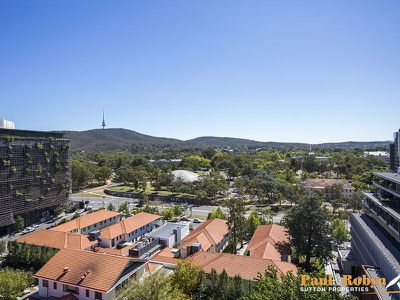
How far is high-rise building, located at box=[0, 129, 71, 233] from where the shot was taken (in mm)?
54438

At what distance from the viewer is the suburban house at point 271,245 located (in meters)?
35.6

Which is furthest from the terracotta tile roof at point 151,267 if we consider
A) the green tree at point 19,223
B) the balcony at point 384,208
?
the green tree at point 19,223

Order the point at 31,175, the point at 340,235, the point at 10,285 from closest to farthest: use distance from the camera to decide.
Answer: the point at 10,285
the point at 340,235
the point at 31,175

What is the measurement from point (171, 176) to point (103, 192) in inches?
914

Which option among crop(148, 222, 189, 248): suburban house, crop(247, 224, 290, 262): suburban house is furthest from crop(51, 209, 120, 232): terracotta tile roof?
crop(247, 224, 290, 262): suburban house

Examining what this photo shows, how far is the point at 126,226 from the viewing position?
47.0 metres

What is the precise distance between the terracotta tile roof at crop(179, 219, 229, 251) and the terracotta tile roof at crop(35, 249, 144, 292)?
1236cm

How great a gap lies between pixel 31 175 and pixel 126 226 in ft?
87.9

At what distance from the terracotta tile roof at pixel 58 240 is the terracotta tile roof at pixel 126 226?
8.58 ft

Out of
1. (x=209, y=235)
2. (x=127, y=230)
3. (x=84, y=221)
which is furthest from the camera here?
(x=84, y=221)

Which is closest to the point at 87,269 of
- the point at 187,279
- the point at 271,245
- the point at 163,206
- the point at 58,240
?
the point at 187,279

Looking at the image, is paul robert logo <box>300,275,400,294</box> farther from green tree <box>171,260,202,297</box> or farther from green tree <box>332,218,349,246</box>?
green tree <box>332,218,349,246</box>

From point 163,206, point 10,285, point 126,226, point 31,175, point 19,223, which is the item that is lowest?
point 163,206

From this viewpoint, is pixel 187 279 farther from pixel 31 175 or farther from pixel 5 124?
pixel 5 124
